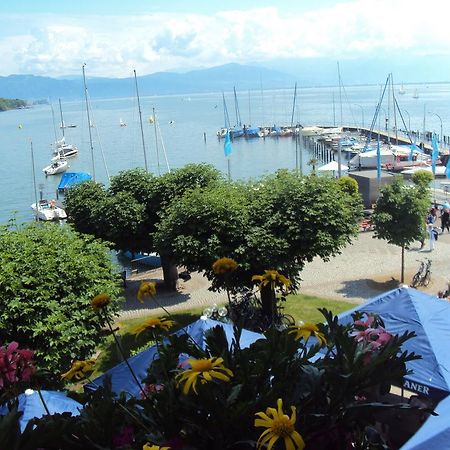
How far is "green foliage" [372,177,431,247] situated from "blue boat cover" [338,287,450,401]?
8.31 metres

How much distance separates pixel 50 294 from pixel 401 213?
412 inches

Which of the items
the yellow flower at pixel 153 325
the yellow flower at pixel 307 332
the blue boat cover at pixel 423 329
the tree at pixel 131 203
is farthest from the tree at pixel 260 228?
the yellow flower at pixel 307 332

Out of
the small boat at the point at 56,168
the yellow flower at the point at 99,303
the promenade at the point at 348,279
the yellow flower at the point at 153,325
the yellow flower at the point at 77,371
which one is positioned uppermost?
the yellow flower at the point at 99,303

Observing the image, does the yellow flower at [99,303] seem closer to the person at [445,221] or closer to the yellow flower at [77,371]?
the yellow flower at [77,371]

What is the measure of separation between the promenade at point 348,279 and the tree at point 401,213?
3.70 ft

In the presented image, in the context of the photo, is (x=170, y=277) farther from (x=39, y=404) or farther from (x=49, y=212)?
(x=49, y=212)

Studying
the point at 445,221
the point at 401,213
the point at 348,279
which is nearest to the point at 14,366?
the point at 401,213

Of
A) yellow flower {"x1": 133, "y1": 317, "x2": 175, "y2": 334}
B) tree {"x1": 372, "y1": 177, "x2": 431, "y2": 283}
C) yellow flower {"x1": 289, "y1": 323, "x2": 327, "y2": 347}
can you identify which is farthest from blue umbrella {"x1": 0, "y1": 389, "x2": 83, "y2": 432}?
tree {"x1": 372, "y1": 177, "x2": 431, "y2": 283}

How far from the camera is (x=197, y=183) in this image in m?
15.4

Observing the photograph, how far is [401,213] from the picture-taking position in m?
15.9

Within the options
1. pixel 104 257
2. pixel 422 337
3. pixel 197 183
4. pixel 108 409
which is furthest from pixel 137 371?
pixel 197 183

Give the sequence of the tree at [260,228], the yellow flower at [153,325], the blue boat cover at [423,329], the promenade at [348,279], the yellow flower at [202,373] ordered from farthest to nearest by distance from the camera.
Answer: the promenade at [348,279], the tree at [260,228], the blue boat cover at [423,329], the yellow flower at [153,325], the yellow flower at [202,373]

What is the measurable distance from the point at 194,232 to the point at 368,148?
48.4 m

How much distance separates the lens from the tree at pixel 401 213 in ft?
51.6
